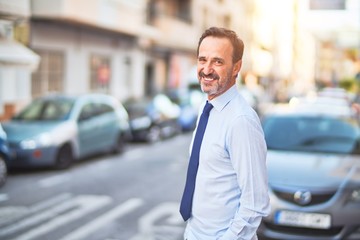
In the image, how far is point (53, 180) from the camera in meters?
10.3

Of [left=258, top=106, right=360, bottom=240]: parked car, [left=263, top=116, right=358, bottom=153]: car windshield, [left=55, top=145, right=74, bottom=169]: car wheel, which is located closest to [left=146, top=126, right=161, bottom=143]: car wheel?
[left=55, top=145, right=74, bottom=169]: car wheel

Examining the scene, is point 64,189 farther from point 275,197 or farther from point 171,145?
point 171,145

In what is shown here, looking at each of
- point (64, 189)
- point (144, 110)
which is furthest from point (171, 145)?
point (64, 189)

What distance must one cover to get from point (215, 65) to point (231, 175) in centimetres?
52

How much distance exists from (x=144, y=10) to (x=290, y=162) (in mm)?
21065

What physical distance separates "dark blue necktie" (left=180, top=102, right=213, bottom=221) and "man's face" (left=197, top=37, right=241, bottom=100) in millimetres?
146

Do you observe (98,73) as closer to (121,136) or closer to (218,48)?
(121,136)

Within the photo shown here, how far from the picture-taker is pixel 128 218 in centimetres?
748

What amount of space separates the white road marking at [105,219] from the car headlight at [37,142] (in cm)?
291

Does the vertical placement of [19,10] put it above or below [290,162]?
above

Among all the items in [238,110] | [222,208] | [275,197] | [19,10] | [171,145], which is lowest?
[171,145]

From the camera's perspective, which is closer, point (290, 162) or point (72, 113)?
point (290, 162)

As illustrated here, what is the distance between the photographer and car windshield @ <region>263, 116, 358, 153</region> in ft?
22.7

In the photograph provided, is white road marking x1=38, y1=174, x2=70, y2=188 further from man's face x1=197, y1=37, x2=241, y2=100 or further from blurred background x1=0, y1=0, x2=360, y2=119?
man's face x1=197, y1=37, x2=241, y2=100
